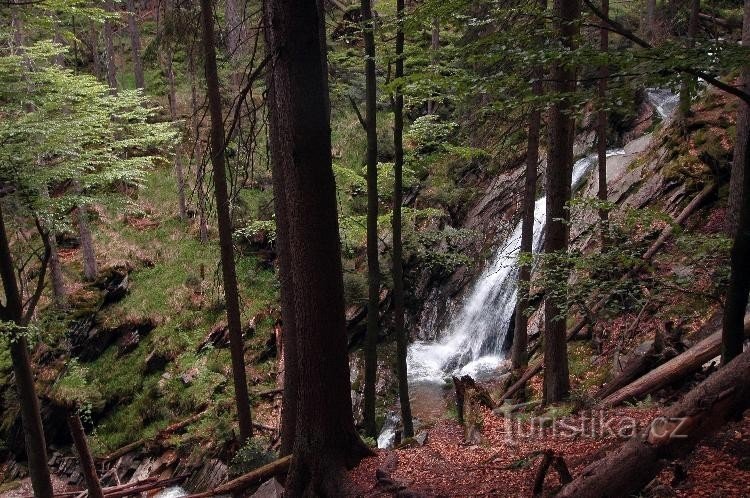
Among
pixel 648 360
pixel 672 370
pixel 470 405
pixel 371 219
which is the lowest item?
pixel 470 405

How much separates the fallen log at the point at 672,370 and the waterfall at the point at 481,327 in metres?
6.47

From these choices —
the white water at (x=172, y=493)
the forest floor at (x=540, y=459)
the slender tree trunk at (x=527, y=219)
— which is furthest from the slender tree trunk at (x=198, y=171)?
the slender tree trunk at (x=527, y=219)

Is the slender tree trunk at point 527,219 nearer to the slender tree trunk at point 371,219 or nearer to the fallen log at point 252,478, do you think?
the slender tree trunk at point 371,219

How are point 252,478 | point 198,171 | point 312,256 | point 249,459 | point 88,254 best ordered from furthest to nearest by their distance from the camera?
point 88,254 < point 249,459 < point 252,478 < point 198,171 < point 312,256

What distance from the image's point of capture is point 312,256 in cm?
518

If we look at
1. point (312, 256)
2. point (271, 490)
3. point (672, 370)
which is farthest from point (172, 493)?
point (672, 370)

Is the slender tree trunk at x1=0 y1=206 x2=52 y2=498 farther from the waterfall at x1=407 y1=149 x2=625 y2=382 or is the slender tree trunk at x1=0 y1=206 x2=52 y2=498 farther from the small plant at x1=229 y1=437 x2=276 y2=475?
the waterfall at x1=407 y1=149 x2=625 y2=382

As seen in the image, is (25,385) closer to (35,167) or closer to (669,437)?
(35,167)

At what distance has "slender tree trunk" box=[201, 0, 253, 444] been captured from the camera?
8.30m

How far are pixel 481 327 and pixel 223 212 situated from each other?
9.03m

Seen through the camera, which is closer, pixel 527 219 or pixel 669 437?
pixel 669 437

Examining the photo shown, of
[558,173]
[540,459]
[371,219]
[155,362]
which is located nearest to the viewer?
[540,459]

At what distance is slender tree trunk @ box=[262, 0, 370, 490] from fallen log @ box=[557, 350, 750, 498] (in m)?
2.46

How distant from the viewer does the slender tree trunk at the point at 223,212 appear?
27.2ft
